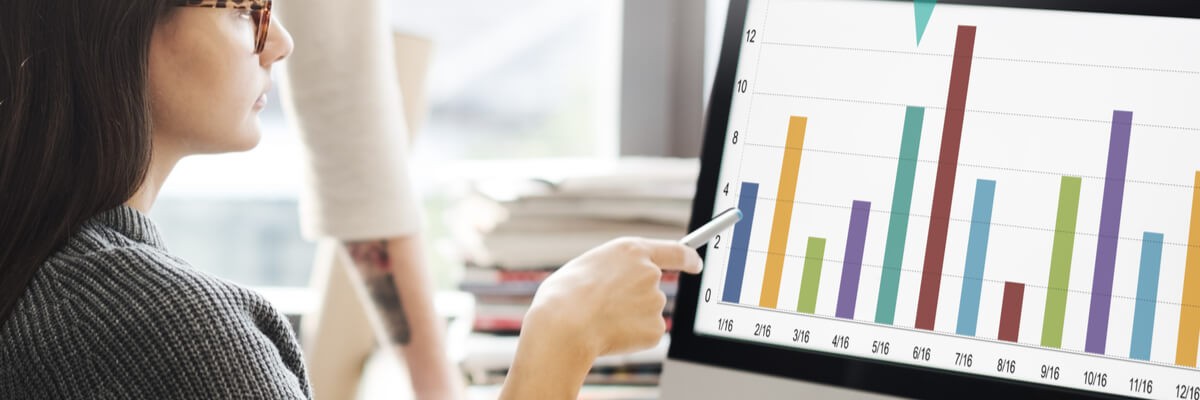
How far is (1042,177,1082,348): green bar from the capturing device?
0.62m

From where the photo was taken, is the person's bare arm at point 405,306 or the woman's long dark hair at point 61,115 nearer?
the woman's long dark hair at point 61,115

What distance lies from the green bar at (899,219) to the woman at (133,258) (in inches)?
4.7

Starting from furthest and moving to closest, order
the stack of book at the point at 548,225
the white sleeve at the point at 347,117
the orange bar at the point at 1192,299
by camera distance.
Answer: the stack of book at the point at 548,225
the white sleeve at the point at 347,117
the orange bar at the point at 1192,299

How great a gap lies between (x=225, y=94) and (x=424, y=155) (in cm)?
84

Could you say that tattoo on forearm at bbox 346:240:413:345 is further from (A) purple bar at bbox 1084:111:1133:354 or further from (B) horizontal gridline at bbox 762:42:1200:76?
(A) purple bar at bbox 1084:111:1133:354

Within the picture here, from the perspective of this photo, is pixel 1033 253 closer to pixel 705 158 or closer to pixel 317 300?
pixel 705 158

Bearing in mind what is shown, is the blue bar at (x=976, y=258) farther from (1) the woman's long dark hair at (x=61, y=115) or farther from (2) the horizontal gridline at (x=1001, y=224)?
(1) the woman's long dark hair at (x=61, y=115)

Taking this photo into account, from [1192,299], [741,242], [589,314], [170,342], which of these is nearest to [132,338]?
[170,342]

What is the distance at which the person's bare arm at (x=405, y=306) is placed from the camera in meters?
1.02

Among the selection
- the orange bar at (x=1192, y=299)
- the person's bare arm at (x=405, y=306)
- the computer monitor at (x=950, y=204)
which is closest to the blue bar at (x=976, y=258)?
the computer monitor at (x=950, y=204)

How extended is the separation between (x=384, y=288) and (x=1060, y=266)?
638 mm

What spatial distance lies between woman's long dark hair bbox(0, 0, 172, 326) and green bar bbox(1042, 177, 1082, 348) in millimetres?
586

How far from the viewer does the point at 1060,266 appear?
2.04 feet

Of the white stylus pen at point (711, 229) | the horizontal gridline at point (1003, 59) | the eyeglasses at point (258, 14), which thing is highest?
the horizontal gridline at point (1003, 59)
